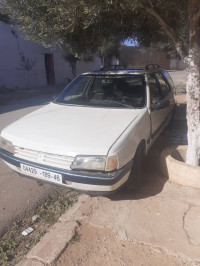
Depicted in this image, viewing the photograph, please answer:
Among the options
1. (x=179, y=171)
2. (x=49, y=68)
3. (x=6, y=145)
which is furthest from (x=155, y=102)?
(x=49, y=68)

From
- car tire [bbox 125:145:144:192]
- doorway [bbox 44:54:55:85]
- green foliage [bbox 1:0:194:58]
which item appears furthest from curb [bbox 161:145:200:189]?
doorway [bbox 44:54:55:85]

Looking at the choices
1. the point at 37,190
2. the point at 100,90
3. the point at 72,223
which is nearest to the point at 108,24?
the point at 100,90

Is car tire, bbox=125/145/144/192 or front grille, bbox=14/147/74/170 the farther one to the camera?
car tire, bbox=125/145/144/192

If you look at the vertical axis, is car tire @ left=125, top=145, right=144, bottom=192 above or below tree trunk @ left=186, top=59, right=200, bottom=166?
below

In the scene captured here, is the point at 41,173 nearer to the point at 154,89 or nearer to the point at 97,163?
the point at 97,163

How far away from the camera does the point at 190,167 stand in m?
3.29

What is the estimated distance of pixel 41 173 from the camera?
9.31 ft

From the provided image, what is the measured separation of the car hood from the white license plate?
0.25 metres

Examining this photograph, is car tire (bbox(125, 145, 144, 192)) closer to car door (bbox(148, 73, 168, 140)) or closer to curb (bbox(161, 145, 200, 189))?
curb (bbox(161, 145, 200, 189))

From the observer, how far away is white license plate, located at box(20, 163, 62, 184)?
2.76 meters

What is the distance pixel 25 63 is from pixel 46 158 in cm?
1913

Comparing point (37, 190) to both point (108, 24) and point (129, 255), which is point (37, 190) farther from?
point (108, 24)

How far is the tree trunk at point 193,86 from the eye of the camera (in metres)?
3.06

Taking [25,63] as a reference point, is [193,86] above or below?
below
